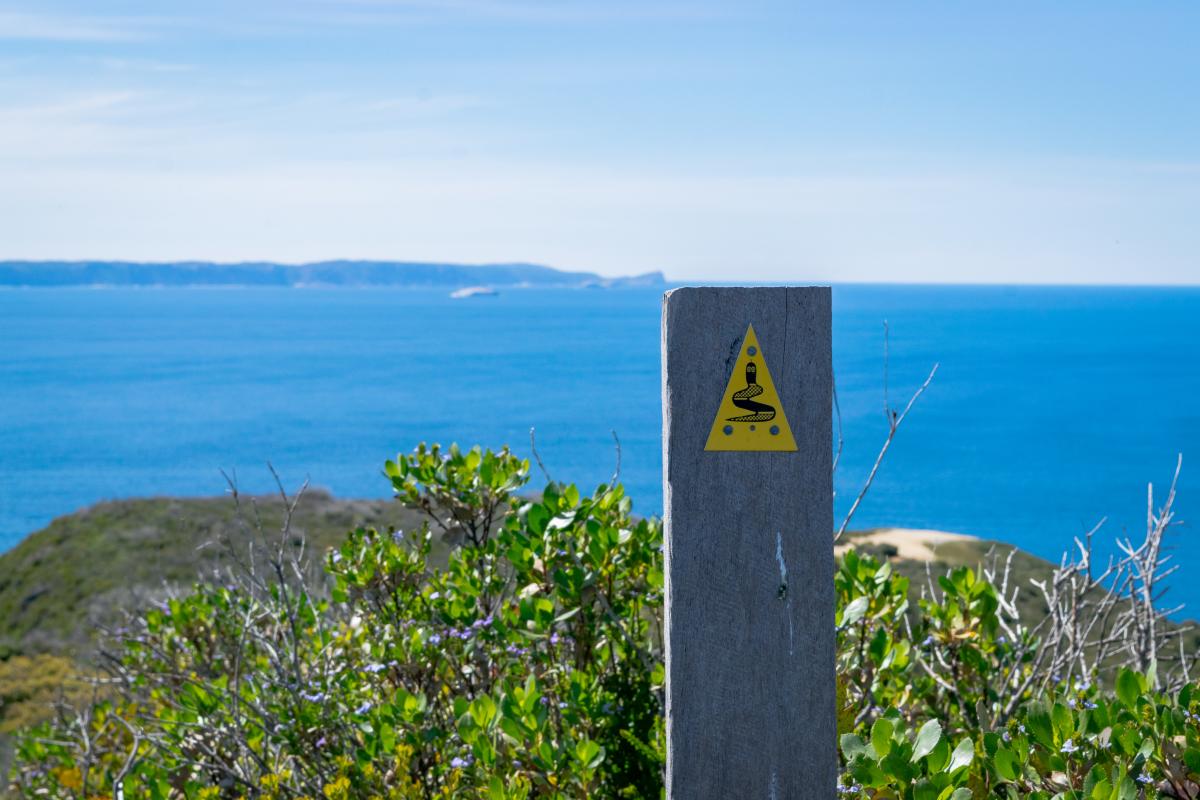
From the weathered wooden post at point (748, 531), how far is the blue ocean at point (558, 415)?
4177 centimetres

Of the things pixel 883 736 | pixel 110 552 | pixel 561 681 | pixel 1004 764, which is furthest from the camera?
pixel 110 552

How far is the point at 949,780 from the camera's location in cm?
174

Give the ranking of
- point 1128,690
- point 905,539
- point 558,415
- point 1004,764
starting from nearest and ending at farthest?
point 1004,764, point 1128,690, point 905,539, point 558,415

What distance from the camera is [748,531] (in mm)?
1895

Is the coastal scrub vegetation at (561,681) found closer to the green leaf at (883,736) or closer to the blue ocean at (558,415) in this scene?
the green leaf at (883,736)

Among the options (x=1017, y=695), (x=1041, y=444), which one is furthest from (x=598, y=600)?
(x=1041, y=444)

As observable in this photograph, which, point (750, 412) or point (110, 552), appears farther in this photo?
point (110, 552)

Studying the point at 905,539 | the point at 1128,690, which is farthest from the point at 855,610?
the point at 905,539

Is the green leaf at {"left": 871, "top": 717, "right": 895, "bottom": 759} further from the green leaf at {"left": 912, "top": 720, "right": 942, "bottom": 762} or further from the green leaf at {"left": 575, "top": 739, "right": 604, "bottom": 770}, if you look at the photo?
the green leaf at {"left": 575, "top": 739, "right": 604, "bottom": 770}

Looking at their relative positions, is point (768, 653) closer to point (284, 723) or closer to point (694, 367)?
point (694, 367)

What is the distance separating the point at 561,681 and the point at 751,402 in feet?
4.54

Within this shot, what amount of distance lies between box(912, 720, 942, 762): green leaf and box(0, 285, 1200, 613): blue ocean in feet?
137

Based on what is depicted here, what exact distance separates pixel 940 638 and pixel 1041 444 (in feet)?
248

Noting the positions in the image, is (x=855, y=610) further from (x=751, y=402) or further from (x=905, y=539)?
(x=905, y=539)
